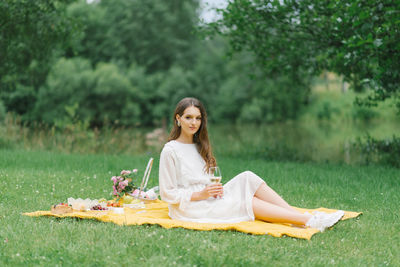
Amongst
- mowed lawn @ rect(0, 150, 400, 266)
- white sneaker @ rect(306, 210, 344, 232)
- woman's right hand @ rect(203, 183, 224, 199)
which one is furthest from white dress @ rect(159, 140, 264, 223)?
white sneaker @ rect(306, 210, 344, 232)

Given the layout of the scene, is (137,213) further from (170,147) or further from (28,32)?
(28,32)

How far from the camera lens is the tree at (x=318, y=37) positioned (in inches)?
382

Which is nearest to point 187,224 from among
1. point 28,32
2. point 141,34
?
point 28,32

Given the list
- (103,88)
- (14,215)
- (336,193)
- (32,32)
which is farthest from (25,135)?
(103,88)

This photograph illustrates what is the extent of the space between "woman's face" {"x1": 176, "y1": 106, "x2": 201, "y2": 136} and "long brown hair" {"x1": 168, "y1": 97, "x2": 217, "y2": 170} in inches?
2.0

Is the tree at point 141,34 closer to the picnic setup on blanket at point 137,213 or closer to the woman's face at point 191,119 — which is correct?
the picnic setup on blanket at point 137,213

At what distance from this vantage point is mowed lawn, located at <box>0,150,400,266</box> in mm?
4242

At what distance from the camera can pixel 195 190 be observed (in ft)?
19.2

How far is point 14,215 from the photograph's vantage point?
5.80 meters

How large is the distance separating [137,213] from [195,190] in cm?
96

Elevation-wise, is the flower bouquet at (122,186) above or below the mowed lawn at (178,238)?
above

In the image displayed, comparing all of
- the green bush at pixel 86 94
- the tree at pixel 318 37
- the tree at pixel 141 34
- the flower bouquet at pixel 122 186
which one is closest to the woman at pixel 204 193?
the flower bouquet at pixel 122 186

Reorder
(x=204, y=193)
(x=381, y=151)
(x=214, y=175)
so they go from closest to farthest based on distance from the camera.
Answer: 1. (x=214, y=175)
2. (x=204, y=193)
3. (x=381, y=151)

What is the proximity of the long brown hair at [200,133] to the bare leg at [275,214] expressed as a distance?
81cm
